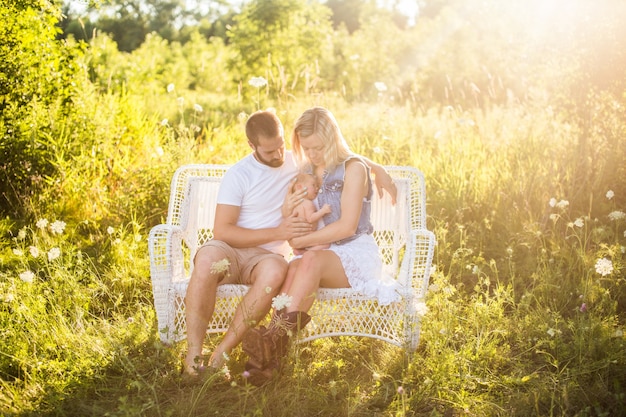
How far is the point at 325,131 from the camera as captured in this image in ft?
11.5

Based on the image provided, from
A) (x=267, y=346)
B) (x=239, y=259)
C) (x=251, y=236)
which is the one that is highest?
(x=251, y=236)

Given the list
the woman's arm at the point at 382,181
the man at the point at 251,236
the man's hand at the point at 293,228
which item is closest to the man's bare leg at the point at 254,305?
the man at the point at 251,236

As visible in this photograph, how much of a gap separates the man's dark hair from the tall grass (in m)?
1.21

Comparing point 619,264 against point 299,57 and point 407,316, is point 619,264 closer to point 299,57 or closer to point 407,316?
point 407,316

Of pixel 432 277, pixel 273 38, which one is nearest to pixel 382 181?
pixel 432 277

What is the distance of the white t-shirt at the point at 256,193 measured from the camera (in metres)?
3.64

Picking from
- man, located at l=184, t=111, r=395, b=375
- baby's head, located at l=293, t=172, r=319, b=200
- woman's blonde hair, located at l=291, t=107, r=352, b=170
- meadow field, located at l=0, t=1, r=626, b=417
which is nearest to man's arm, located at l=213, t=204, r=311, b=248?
man, located at l=184, t=111, r=395, b=375

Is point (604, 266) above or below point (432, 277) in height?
above

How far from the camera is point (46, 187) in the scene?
534 cm

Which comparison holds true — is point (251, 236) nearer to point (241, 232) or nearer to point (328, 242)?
point (241, 232)

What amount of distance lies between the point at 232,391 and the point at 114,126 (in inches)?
142

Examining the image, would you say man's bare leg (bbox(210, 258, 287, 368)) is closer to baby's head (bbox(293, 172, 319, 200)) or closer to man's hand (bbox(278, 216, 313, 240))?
man's hand (bbox(278, 216, 313, 240))

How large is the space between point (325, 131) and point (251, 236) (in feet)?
2.33

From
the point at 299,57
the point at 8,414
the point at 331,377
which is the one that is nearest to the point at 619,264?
the point at 331,377
